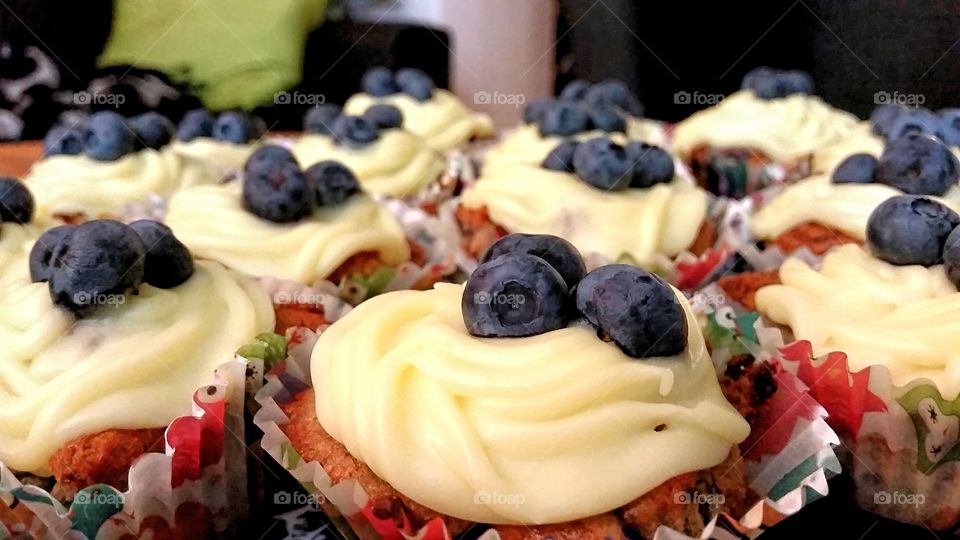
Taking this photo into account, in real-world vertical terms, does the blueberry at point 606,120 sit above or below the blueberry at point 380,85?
above

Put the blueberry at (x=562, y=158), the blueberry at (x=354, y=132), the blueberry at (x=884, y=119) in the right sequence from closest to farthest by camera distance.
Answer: the blueberry at (x=562, y=158) → the blueberry at (x=354, y=132) → the blueberry at (x=884, y=119)

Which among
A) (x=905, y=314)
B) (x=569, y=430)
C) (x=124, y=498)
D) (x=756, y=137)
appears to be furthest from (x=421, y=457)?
(x=756, y=137)

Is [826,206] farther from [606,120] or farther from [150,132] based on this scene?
[150,132]

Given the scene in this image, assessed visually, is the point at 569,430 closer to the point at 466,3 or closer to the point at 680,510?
the point at 680,510

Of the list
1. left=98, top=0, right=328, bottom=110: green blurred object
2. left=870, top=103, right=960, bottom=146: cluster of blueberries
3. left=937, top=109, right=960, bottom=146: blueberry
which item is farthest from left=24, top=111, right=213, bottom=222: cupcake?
left=937, top=109, right=960, bottom=146: blueberry

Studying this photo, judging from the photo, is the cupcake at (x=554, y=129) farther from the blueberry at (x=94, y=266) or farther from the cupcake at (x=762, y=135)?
the blueberry at (x=94, y=266)

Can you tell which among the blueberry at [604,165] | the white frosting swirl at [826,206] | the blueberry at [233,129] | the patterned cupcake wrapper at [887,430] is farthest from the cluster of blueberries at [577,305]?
the blueberry at [233,129]
